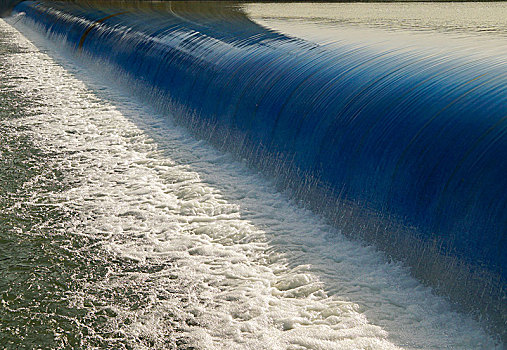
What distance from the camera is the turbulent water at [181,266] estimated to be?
128 inches

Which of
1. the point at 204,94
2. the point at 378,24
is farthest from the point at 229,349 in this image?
the point at 378,24

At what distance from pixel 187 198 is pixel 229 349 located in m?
2.26

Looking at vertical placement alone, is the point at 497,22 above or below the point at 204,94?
above

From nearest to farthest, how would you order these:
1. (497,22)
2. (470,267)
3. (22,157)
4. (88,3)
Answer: (470,267) < (22,157) < (497,22) < (88,3)

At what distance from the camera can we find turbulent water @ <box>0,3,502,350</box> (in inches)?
128

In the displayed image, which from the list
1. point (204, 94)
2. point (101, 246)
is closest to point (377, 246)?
point (101, 246)

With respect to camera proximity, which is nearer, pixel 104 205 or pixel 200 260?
pixel 200 260

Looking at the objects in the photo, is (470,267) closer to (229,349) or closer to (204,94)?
(229,349)

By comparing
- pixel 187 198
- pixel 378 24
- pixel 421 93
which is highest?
pixel 378 24

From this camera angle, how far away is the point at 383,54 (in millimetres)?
6250

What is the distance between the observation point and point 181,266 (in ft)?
13.1

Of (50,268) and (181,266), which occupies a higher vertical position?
(181,266)

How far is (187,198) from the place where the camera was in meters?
5.20

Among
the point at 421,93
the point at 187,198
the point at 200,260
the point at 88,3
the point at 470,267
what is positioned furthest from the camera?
the point at 88,3
